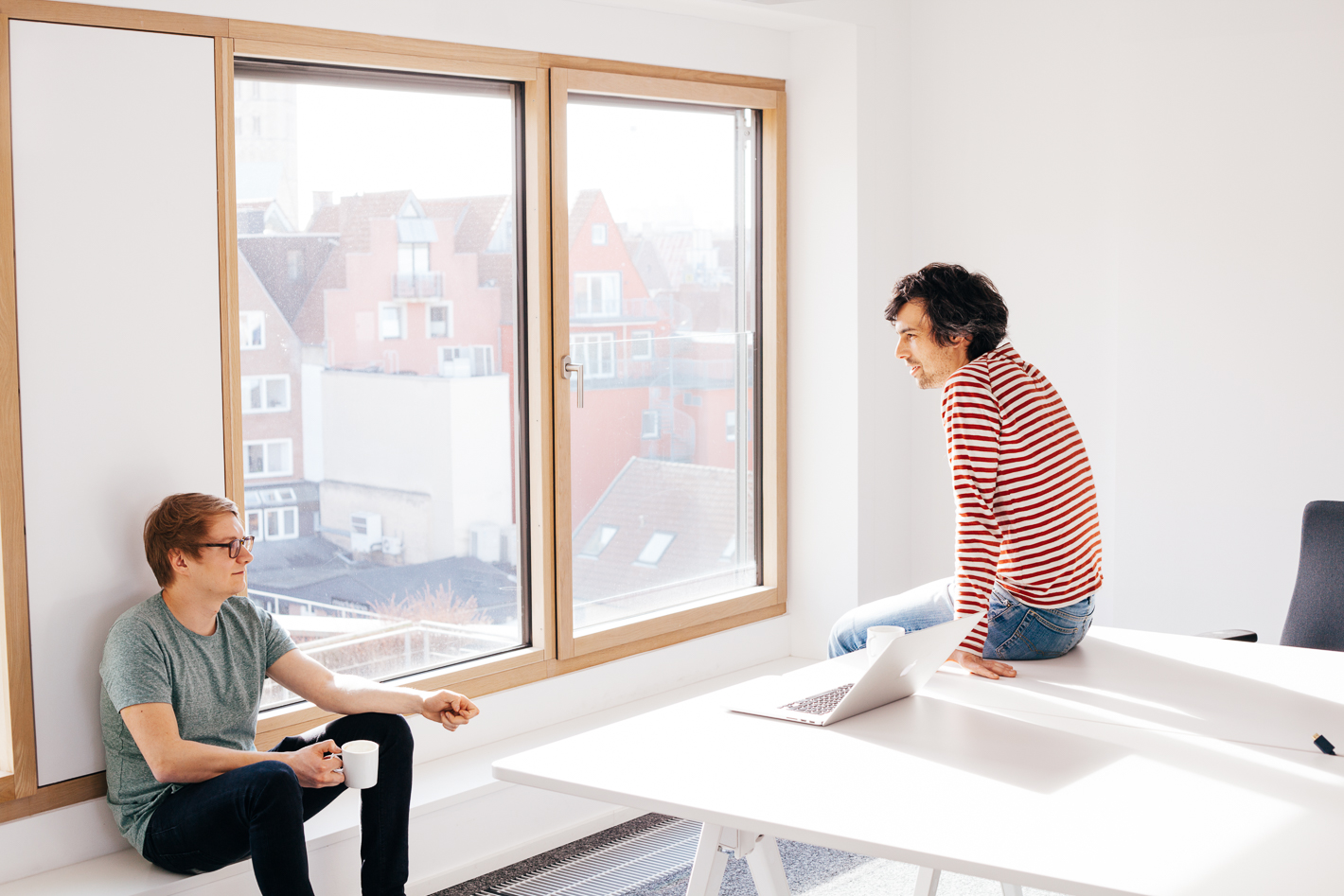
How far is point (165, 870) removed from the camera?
2.68m

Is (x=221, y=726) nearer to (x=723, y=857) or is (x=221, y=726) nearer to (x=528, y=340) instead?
(x=723, y=857)

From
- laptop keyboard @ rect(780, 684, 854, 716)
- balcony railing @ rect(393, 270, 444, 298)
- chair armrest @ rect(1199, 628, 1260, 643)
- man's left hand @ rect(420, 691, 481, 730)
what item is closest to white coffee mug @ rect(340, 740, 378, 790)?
man's left hand @ rect(420, 691, 481, 730)

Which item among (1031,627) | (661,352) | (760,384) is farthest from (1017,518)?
(760,384)

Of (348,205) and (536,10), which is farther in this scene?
(536,10)

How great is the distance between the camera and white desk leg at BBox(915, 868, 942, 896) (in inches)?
102

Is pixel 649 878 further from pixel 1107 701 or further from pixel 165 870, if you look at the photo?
pixel 1107 701

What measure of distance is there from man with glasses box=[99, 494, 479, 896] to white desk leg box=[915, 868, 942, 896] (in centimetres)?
104

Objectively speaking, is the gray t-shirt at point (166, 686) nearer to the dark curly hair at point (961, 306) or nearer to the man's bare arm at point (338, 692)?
the man's bare arm at point (338, 692)

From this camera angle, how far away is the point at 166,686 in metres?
2.53

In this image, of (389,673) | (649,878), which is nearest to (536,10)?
(389,673)

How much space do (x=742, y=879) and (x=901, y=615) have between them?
3.02ft

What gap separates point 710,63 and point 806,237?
0.74 meters

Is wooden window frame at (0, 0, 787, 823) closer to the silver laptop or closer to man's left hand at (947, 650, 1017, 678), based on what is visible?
the silver laptop

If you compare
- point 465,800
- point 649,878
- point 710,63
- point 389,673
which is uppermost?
point 710,63
